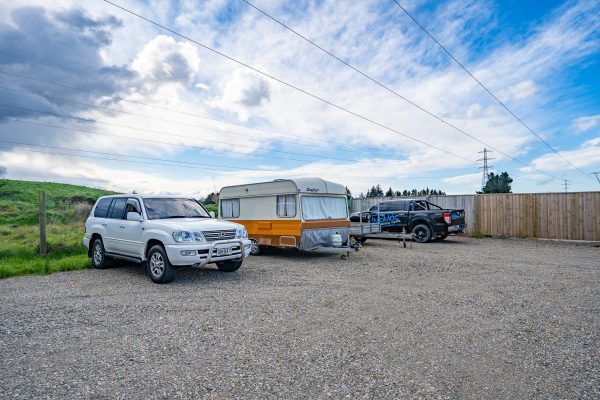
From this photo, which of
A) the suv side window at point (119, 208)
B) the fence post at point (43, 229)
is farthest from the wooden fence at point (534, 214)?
the fence post at point (43, 229)

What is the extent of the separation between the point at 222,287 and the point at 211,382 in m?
3.98

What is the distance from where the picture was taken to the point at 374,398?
312 cm

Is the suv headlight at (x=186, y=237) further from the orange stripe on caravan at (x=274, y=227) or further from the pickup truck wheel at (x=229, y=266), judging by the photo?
the orange stripe on caravan at (x=274, y=227)

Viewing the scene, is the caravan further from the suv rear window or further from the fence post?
the fence post

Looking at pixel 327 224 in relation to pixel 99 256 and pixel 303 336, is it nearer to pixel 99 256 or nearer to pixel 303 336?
pixel 99 256

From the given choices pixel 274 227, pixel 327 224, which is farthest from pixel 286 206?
pixel 327 224

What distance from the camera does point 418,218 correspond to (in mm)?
15609

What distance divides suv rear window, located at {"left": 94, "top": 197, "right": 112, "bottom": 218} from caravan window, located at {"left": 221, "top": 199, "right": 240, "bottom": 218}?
14.3 feet

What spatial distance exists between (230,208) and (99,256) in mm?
4693

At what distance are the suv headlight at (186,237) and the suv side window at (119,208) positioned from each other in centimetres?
225

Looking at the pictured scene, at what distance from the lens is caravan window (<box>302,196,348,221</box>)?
1107 centimetres

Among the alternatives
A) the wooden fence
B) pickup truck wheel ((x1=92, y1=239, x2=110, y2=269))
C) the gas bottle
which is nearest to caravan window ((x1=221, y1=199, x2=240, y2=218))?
the gas bottle

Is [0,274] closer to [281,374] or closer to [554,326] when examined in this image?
[281,374]

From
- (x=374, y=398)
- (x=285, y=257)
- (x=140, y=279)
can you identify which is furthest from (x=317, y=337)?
(x=285, y=257)
